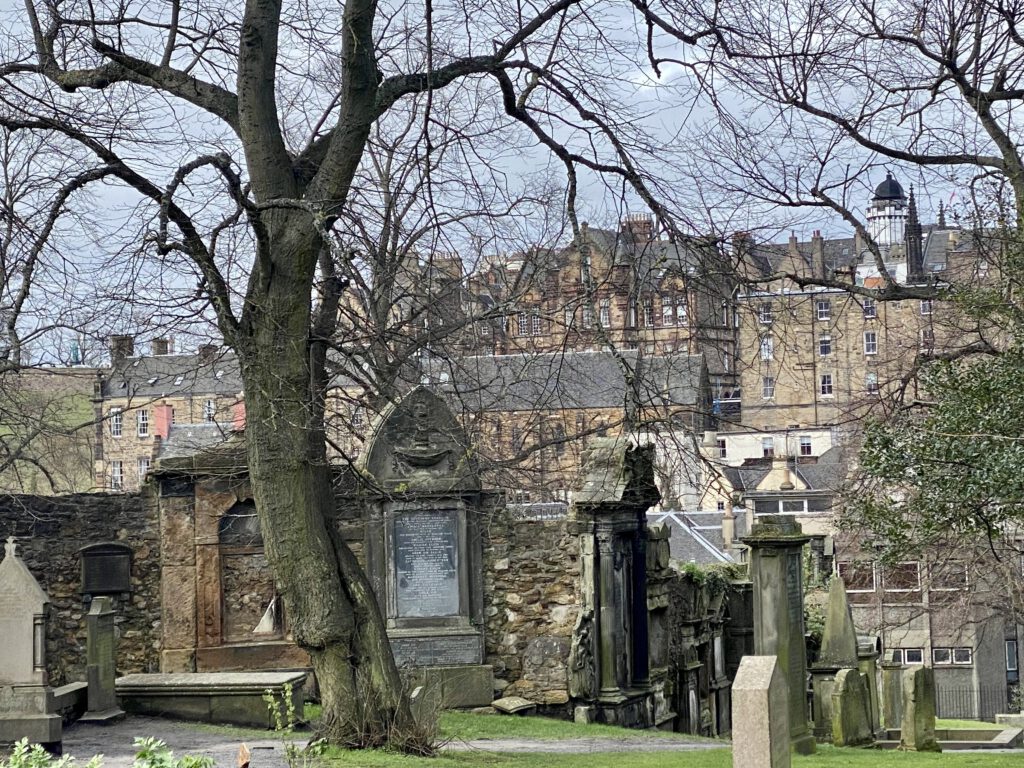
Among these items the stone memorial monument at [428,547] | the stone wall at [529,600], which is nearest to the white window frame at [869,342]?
the stone wall at [529,600]

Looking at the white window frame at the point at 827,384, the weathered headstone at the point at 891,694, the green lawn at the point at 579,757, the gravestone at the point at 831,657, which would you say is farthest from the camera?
the white window frame at the point at 827,384

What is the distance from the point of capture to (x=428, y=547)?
765 inches

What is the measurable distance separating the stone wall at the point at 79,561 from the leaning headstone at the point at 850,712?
8554 mm

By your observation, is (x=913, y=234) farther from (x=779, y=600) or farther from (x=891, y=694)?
(x=779, y=600)

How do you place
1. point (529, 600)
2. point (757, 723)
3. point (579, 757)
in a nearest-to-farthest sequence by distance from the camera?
point (757, 723), point (579, 757), point (529, 600)

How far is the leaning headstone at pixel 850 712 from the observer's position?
64.5 ft

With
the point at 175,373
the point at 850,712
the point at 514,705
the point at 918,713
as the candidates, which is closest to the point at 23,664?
the point at 514,705

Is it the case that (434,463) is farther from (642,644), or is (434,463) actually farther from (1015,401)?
(1015,401)

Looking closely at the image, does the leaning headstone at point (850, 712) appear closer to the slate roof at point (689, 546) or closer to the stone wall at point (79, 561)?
the stone wall at point (79, 561)

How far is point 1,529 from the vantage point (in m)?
19.3

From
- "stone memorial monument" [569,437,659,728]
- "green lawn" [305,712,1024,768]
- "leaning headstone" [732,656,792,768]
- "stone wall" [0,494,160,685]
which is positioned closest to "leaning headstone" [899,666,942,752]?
"green lawn" [305,712,1024,768]

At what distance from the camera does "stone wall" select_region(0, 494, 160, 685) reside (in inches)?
768

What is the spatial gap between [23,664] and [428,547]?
6.46 meters

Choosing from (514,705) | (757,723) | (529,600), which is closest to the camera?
(757,723)
